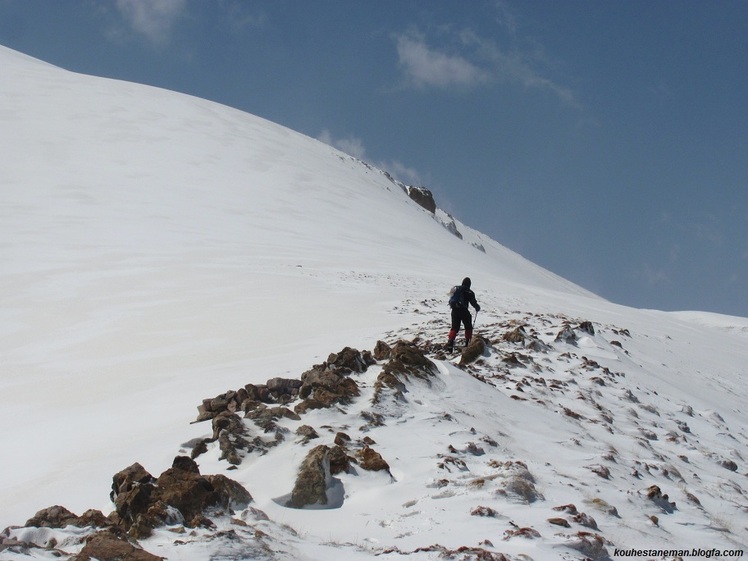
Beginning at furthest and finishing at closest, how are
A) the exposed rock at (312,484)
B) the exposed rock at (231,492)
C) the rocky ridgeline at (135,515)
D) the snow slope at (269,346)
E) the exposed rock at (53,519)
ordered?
1. the snow slope at (269,346)
2. the exposed rock at (312,484)
3. the exposed rock at (231,492)
4. the exposed rock at (53,519)
5. the rocky ridgeline at (135,515)

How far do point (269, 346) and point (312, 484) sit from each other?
7.15 m

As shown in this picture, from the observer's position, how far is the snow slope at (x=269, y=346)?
662cm

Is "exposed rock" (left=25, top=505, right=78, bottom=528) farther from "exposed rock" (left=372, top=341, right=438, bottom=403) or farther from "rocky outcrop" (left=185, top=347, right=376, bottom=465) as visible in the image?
"exposed rock" (left=372, top=341, right=438, bottom=403)

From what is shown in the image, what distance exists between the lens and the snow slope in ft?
21.7

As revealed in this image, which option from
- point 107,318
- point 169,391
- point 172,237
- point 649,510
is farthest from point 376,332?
point 172,237

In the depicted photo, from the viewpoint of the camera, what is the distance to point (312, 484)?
6242 millimetres

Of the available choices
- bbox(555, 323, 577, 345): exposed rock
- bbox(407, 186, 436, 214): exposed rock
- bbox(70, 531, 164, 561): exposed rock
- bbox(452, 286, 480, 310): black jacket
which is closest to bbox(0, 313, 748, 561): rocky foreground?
bbox(70, 531, 164, 561): exposed rock

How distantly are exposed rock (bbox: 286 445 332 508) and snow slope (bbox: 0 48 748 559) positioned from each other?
17 centimetres

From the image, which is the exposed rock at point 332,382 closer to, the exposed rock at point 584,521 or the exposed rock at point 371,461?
the exposed rock at point 371,461

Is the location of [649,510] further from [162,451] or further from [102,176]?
[102,176]

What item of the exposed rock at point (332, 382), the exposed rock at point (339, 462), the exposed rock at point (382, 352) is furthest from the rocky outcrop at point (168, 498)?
the exposed rock at point (382, 352)

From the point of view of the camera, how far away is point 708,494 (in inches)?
313

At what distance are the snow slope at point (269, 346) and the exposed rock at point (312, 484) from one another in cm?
17

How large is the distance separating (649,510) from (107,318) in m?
13.0
